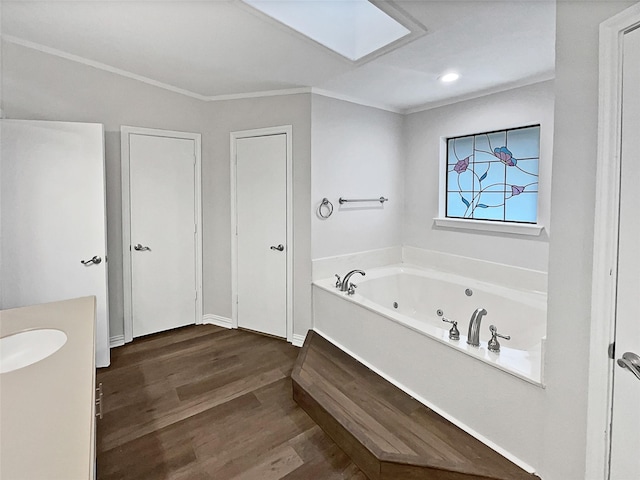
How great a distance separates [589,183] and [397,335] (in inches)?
56.3

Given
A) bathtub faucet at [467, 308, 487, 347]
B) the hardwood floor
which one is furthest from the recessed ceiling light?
the hardwood floor

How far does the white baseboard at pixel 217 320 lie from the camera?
3641 millimetres

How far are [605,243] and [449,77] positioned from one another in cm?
203

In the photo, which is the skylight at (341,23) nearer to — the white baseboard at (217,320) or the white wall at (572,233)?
the white wall at (572,233)

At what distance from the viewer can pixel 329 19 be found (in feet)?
7.55

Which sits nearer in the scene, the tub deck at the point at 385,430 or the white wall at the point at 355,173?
the tub deck at the point at 385,430

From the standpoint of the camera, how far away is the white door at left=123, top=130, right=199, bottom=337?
10.5ft

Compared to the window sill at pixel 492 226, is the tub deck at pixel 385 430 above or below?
below

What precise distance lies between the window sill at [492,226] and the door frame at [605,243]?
172 centimetres

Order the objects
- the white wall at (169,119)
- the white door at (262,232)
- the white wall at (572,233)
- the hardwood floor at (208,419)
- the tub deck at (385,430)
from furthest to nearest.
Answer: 1. the white door at (262,232)
2. the white wall at (169,119)
3. the hardwood floor at (208,419)
4. the tub deck at (385,430)
5. the white wall at (572,233)

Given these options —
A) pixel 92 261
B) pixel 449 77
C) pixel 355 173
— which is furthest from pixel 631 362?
pixel 92 261

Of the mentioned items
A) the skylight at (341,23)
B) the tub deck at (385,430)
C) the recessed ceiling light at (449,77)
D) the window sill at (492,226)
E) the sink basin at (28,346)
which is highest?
the skylight at (341,23)

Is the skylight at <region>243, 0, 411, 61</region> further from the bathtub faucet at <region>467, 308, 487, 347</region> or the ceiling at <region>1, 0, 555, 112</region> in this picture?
the bathtub faucet at <region>467, 308, 487, 347</region>

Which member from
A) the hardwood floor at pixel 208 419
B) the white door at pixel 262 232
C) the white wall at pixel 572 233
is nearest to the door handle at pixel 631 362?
the white wall at pixel 572 233
